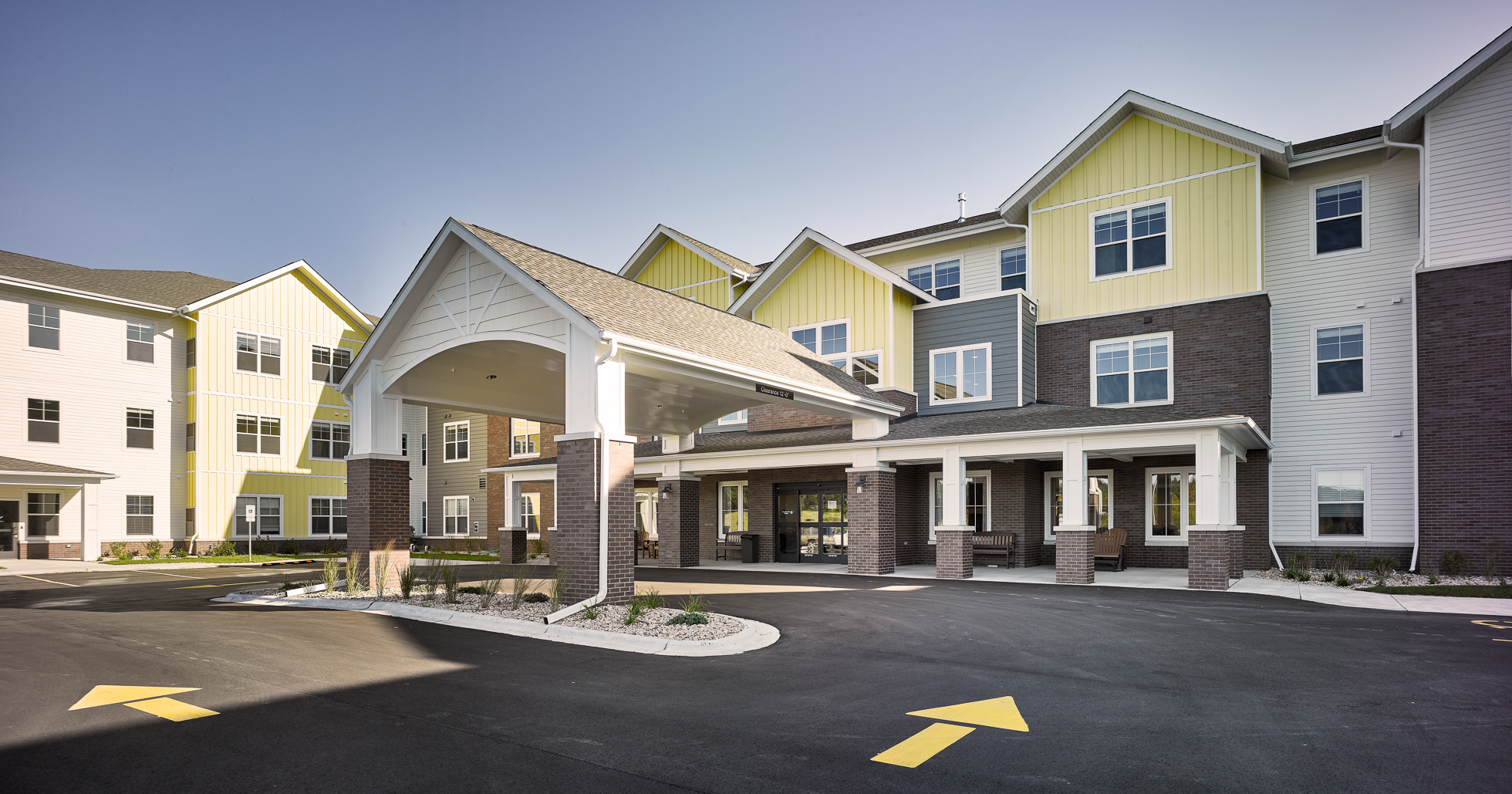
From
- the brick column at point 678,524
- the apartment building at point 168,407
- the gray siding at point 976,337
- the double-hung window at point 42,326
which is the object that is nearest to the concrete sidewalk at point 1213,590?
the brick column at point 678,524

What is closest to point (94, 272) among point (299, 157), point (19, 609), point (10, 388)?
point (10, 388)

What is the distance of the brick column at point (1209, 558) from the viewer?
1563 centimetres

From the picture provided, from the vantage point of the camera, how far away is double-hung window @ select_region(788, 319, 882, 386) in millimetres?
22453

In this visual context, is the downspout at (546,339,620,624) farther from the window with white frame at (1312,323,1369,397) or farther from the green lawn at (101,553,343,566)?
the green lawn at (101,553,343,566)

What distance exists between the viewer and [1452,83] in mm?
17453

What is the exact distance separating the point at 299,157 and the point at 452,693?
31.0 meters

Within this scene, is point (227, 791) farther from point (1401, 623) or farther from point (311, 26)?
point (311, 26)

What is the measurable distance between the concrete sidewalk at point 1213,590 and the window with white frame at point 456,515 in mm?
17203

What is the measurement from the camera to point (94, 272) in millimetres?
32156

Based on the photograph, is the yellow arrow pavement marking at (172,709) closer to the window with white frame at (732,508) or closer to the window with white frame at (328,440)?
the window with white frame at (732,508)

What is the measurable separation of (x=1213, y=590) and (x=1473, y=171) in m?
10.7

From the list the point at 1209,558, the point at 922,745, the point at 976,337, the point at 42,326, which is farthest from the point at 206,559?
the point at 922,745

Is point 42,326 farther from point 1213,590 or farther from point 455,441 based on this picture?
point 1213,590

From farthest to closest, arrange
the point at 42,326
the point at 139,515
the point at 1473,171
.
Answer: the point at 139,515 → the point at 42,326 → the point at 1473,171
